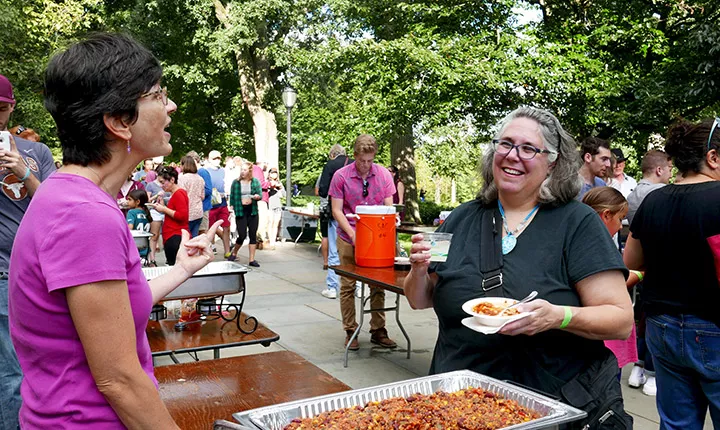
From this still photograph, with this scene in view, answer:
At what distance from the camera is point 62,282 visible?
136cm

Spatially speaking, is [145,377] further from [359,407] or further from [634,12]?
[634,12]

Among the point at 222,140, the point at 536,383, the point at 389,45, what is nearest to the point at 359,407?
the point at 536,383

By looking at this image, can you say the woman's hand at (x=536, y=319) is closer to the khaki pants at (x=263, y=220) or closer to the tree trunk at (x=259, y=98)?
the khaki pants at (x=263, y=220)

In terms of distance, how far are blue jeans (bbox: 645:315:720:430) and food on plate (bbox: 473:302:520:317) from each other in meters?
1.51

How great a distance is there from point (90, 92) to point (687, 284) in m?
2.90

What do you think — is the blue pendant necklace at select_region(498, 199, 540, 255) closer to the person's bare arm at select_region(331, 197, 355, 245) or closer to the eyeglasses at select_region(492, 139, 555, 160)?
the eyeglasses at select_region(492, 139, 555, 160)

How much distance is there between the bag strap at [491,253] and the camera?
2.36m

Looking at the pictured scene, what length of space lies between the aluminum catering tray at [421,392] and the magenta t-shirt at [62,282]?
496 mm

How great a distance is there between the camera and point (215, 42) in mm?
20047

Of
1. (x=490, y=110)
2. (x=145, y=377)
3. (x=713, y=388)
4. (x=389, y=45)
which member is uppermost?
(x=389, y=45)

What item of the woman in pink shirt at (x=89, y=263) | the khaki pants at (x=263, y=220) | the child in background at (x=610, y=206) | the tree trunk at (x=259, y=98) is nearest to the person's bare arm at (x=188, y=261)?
the woman in pink shirt at (x=89, y=263)

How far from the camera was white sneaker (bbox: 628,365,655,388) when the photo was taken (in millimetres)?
5383

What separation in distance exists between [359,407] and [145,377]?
760 millimetres

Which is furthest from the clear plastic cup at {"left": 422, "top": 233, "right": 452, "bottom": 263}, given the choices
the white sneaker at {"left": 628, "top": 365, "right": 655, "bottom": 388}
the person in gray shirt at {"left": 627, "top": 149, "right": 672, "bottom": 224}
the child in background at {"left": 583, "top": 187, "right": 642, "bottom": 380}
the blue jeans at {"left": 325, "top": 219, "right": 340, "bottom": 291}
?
the blue jeans at {"left": 325, "top": 219, "right": 340, "bottom": 291}
